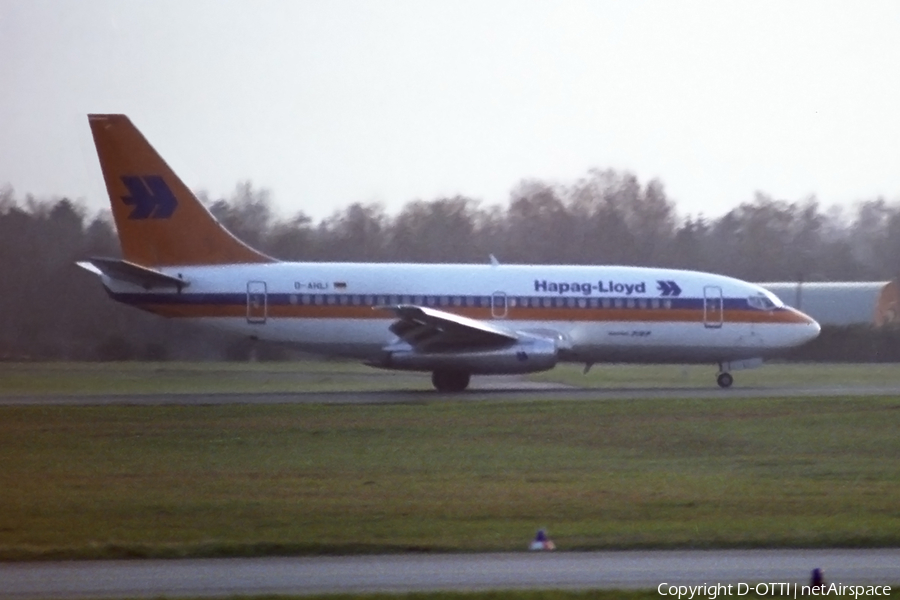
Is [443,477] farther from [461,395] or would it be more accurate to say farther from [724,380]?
[724,380]

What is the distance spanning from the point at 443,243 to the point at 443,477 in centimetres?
4200

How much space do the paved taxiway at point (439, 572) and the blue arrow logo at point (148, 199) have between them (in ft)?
77.1

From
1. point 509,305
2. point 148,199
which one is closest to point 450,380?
point 509,305

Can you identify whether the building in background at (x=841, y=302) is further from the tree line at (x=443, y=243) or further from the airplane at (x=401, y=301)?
the airplane at (x=401, y=301)

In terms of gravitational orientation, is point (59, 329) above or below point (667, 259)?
below

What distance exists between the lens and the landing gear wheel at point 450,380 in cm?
3558

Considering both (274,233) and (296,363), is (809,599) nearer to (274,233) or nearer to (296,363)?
(296,363)

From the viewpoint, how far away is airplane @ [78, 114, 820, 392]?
34.5m

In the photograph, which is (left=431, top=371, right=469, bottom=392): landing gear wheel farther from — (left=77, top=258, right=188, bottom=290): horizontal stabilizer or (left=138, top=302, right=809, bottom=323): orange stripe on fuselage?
(left=77, top=258, right=188, bottom=290): horizontal stabilizer

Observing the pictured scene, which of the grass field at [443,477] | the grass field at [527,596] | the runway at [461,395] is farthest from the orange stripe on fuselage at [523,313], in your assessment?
the grass field at [527,596]

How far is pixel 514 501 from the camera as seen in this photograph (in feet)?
55.5

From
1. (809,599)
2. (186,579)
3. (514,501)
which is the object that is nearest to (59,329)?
(514,501)

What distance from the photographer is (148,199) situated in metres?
35.4

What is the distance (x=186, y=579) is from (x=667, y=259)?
56835 mm
